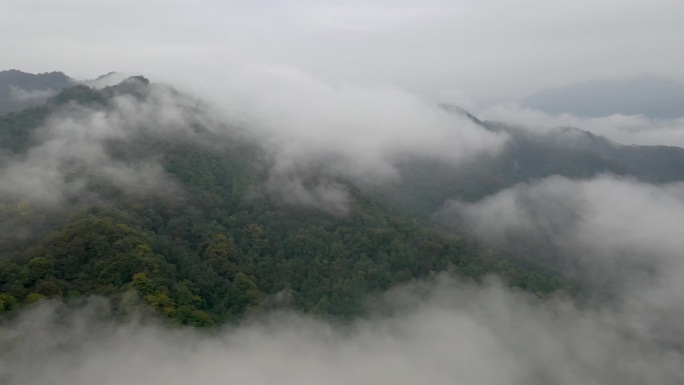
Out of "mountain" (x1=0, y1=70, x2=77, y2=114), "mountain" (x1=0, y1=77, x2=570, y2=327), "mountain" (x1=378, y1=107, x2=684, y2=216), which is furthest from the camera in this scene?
"mountain" (x1=378, y1=107, x2=684, y2=216)

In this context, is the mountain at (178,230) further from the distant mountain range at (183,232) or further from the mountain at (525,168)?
the mountain at (525,168)

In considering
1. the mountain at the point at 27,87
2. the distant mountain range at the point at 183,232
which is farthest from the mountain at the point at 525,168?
the mountain at the point at 27,87

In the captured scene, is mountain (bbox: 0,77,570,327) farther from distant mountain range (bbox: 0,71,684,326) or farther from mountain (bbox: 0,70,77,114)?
mountain (bbox: 0,70,77,114)

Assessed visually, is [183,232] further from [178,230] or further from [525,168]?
[525,168]

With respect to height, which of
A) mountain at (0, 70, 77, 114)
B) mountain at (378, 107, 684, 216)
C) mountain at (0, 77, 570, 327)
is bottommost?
mountain at (378, 107, 684, 216)

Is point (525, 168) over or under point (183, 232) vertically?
under

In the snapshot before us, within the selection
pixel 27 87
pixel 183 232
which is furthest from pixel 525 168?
pixel 27 87

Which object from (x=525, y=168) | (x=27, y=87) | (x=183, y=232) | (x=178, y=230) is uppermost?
(x=27, y=87)

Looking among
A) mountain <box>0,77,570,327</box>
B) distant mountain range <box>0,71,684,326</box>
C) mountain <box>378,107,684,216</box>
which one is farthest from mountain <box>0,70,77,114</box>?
mountain <box>378,107,684,216</box>
